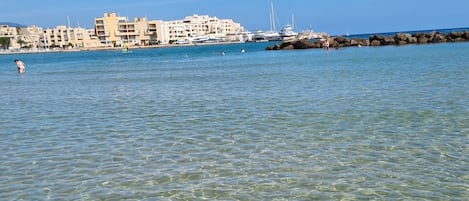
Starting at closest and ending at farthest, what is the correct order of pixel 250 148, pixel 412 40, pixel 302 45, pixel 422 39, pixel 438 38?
pixel 250 148 < pixel 422 39 < pixel 412 40 < pixel 438 38 < pixel 302 45

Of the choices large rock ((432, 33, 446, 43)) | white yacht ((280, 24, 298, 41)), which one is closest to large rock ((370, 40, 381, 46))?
large rock ((432, 33, 446, 43))

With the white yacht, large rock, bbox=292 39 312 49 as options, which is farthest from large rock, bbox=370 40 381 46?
the white yacht

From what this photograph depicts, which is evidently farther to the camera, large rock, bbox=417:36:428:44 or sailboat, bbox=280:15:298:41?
sailboat, bbox=280:15:298:41

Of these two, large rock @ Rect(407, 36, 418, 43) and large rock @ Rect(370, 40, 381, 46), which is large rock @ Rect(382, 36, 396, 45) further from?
large rock @ Rect(407, 36, 418, 43)

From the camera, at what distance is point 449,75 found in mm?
25875

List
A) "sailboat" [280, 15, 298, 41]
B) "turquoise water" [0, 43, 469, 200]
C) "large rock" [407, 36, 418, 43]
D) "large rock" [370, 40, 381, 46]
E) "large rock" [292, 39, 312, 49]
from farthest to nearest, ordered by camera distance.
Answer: "sailboat" [280, 15, 298, 41] < "large rock" [292, 39, 312, 49] < "large rock" [370, 40, 381, 46] < "large rock" [407, 36, 418, 43] < "turquoise water" [0, 43, 469, 200]

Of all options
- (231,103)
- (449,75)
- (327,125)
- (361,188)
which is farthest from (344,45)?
(361,188)

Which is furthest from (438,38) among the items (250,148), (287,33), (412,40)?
(287,33)

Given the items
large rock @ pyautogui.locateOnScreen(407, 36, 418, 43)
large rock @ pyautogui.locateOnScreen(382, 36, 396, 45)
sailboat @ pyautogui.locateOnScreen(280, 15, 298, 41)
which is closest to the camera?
large rock @ pyautogui.locateOnScreen(407, 36, 418, 43)

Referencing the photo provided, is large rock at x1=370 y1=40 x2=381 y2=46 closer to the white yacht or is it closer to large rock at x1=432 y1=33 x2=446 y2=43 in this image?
large rock at x1=432 y1=33 x2=446 y2=43

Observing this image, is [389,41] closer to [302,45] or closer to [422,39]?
[422,39]

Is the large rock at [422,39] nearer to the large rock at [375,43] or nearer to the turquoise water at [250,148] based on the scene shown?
the large rock at [375,43]

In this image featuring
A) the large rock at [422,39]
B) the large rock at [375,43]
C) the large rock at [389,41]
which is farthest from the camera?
the large rock at [375,43]

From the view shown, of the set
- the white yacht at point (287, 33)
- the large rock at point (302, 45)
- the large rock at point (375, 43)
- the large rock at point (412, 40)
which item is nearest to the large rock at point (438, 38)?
the large rock at point (412, 40)
